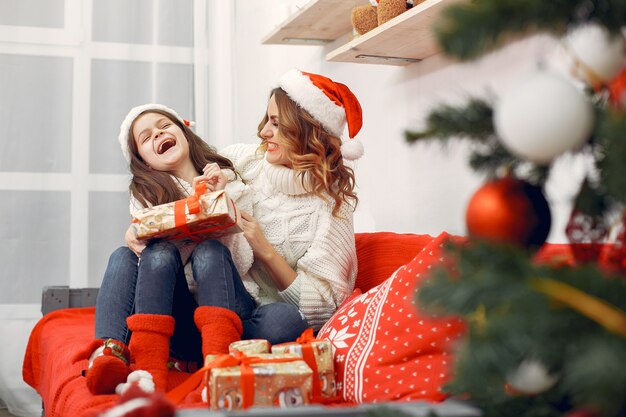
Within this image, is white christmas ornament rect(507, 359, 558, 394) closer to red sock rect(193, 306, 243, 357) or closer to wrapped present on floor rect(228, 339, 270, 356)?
wrapped present on floor rect(228, 339, 270, 356)

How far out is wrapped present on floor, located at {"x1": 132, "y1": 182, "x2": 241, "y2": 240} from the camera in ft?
5.45

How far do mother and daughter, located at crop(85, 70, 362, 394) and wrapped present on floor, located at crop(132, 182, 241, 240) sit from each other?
52 millimetres

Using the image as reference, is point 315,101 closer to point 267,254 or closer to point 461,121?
point 267,254

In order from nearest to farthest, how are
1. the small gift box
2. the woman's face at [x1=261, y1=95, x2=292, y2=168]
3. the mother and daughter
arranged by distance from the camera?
the small gift box → the mother and daughter → the woman's face at [x1=261, y1=95, x2=292, y2=168]

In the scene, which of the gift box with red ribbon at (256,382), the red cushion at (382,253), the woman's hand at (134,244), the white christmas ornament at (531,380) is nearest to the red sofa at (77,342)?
the red cushion at (382,253)

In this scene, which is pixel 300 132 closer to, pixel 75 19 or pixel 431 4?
pixel 431 4

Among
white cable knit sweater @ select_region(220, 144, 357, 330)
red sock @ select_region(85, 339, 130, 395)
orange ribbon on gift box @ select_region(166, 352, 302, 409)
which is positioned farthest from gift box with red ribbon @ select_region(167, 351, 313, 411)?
white cable knit sweater @ select_region(220, 144, 357, 330)

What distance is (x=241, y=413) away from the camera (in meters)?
0.78

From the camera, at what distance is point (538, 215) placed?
53 centimetres

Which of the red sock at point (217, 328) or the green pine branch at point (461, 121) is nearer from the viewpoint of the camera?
the green pine branch at point (461, 121)

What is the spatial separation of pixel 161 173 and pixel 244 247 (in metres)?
0.32

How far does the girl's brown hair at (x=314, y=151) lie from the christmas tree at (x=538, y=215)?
138 cm

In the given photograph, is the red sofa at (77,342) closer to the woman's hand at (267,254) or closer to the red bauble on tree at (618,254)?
the woman's hand at (267,254)

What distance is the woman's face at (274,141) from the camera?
2.00 metres
